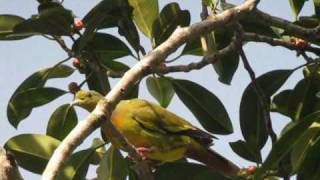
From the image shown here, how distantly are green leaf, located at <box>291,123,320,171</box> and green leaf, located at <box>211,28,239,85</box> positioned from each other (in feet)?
3.37

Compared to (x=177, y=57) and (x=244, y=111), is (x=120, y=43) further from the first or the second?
(x=244, y=111)

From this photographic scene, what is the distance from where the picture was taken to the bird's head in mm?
3812

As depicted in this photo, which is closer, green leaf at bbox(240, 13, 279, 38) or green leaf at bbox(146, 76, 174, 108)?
green leaf at bbox(240, 13, 279, 38)

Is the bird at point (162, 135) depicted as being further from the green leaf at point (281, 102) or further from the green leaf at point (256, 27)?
the green leaf at point (256, 27)

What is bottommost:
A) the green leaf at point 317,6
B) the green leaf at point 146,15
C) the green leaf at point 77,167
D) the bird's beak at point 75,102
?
the green leaf at point 77,167

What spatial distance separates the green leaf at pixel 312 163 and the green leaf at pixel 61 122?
144cm

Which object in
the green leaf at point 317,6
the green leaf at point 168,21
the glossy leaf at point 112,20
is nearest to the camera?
the glossy leaf at point 112,20

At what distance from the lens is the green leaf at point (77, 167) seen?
372cm

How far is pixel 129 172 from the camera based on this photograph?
3965 mm

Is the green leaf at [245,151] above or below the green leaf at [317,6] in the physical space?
below

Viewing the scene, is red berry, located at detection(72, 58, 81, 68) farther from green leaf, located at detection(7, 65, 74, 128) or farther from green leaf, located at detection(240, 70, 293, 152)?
green leaf, located at detection(240, 70, 293, 152)

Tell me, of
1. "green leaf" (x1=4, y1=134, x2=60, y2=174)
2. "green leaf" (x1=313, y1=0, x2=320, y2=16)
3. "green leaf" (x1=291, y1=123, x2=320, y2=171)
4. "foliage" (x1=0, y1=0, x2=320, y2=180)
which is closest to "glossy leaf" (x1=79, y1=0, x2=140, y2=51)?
"foliage" (x1=0, y1=0, x2=320, y2=180)

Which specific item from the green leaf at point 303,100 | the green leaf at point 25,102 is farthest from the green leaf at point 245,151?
the green leaf at point 25,102

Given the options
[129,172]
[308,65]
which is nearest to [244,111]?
[308,65]
